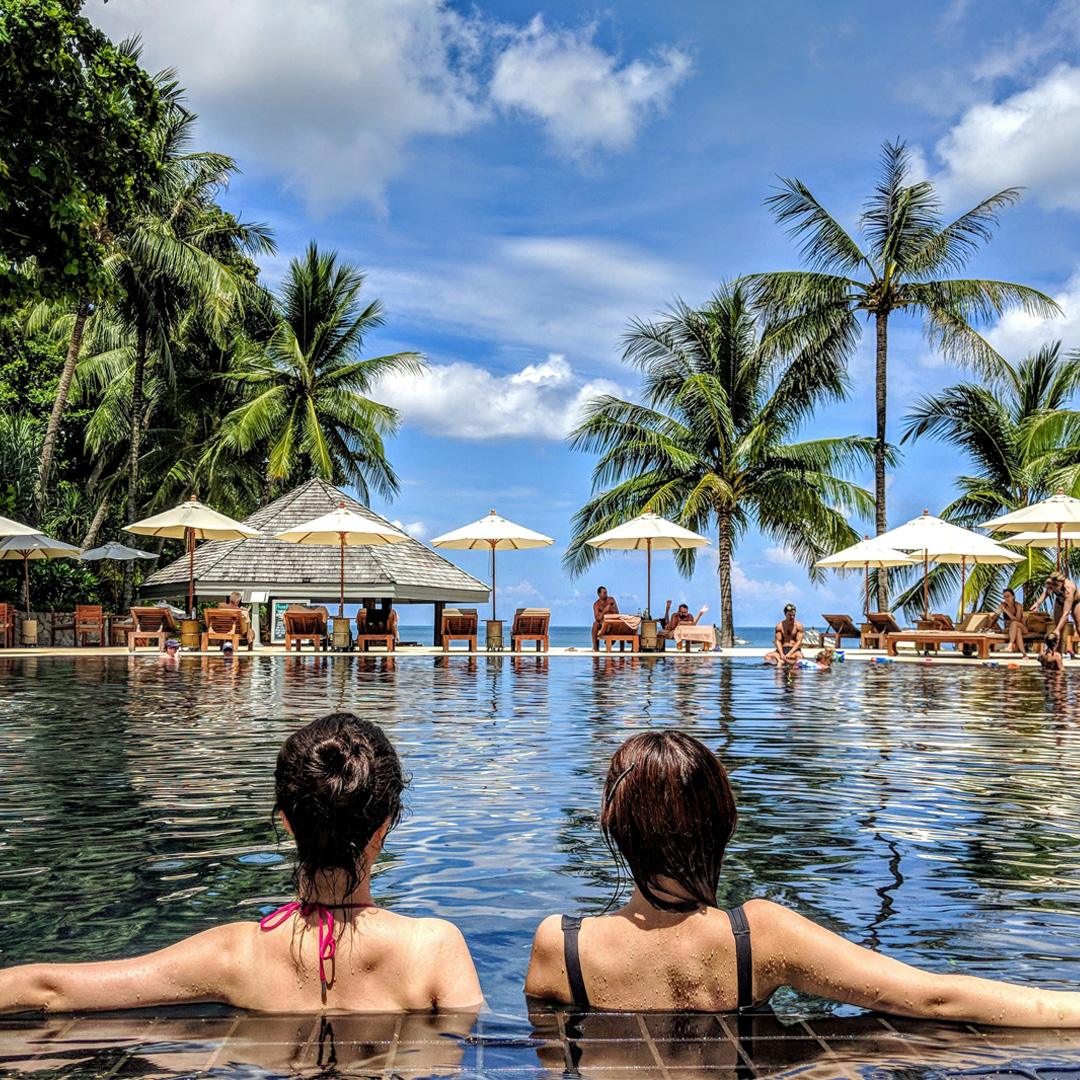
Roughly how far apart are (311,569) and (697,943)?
25.4 meters

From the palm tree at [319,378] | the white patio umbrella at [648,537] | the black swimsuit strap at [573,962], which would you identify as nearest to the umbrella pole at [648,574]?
the white patio umbrella at [648,537]

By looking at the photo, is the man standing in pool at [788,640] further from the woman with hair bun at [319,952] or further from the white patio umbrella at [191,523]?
the woman with hair bun at [319,952]

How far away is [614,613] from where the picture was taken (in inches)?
996

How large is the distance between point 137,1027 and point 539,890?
188 centimetres

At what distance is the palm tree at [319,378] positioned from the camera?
31.4m

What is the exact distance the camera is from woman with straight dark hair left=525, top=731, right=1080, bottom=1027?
2436 millimetres

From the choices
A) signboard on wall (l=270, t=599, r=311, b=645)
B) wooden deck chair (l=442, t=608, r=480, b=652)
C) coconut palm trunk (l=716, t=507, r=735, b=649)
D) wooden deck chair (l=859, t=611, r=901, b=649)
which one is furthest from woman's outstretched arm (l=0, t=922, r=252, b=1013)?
coconut palm trunk (l=716, t=507, r=735, b=649)

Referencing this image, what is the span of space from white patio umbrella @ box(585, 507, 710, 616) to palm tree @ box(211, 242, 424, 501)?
32.0 ft

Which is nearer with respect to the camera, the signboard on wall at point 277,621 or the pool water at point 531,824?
the pool water at point 531,824

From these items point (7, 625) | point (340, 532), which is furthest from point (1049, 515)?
point (7, 625)

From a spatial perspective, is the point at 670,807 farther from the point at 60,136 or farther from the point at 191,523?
the point at 191,523

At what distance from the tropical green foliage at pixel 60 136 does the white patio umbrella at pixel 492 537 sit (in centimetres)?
964

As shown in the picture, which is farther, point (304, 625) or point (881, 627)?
point (881, 627)

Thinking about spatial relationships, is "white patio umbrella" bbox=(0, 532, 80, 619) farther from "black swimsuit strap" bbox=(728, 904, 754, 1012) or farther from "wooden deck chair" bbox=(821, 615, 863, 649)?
"black swimsuit strap" bbox=(728, 904, 754, 1012)
